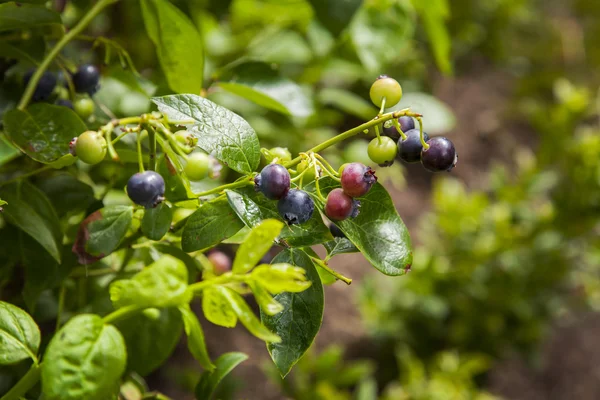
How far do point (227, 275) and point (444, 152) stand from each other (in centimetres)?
20

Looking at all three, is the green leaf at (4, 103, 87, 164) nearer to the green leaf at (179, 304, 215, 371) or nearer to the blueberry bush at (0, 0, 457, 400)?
the blueberry bush at (0, 0, 457, 400)

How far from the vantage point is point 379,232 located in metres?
0.48

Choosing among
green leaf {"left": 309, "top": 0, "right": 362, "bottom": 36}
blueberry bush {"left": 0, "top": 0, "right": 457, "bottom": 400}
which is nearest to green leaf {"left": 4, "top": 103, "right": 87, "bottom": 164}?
blueberry bush {"left": 0, "top": 0, "right": 457, "bottom": 400}

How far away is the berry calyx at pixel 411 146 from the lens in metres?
0.48

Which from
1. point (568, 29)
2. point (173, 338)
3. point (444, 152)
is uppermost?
point (444, 152)

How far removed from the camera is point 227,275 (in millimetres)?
396

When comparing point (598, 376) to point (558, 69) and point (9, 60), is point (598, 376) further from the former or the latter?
point (9, 60)

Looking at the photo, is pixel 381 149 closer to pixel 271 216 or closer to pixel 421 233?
pixel 271 216

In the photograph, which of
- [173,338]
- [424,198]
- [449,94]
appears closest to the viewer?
[173,338]

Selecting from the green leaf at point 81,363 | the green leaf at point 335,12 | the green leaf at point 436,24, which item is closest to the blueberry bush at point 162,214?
the green leaf at point 81,363

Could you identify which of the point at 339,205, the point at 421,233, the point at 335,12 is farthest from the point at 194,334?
the point at 421,233

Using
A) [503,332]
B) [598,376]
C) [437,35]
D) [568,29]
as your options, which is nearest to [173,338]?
[437,35]

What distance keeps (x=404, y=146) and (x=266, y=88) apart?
0.31m

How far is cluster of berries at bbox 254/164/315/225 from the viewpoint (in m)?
0.42
